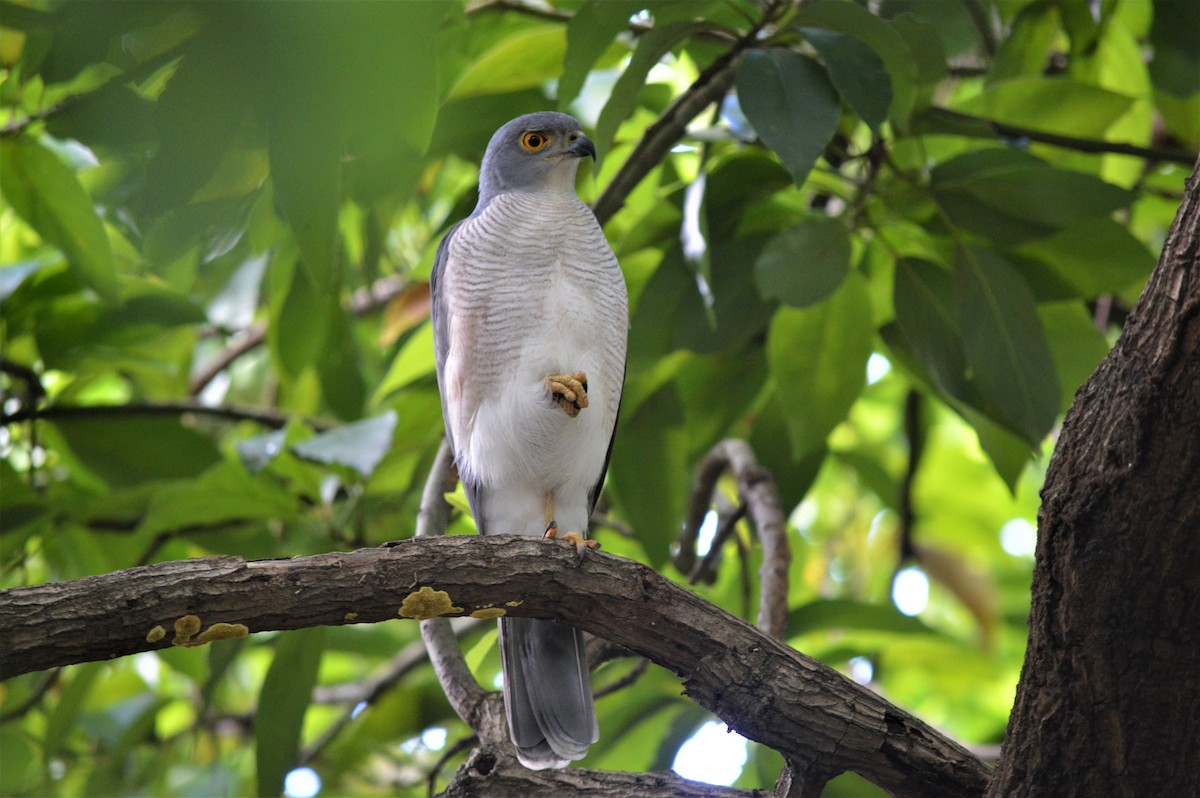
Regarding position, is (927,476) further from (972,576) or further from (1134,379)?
(1134,379)

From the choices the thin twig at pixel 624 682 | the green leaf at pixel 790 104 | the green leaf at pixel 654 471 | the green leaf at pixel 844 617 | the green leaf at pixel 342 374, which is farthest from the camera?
the green leaf at pixel 342 374

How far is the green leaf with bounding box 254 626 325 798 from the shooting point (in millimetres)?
3932

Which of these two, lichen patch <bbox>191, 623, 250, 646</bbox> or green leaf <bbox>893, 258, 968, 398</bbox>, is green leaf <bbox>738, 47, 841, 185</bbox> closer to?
green leaf <bbox>893, 258, 968, 398</bbox>

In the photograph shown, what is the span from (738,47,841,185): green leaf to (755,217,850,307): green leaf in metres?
0.51

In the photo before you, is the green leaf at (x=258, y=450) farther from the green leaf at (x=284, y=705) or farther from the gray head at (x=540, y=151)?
the gray head at (x=540, y=151)

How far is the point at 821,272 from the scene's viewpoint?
3.52 m

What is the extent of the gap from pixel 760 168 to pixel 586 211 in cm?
65

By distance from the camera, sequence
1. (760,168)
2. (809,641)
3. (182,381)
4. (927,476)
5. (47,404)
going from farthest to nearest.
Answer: (927,476), (809,641), (182,381), (47,404), (760,168)

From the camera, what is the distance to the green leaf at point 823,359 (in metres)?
4.03

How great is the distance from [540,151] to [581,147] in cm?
16

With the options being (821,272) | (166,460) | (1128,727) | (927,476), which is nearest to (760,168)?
(821,272)

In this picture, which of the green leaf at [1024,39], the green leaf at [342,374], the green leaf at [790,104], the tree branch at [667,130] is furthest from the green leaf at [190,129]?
the green leaf at [342,374]

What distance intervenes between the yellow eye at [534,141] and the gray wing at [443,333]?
43 centimetres

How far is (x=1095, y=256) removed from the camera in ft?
12.9
